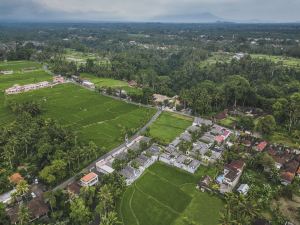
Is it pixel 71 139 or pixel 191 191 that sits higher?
pixel 71 139

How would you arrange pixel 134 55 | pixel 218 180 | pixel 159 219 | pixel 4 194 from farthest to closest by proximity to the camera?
1. pixel 134 55
2. pixel 218 180
3. pixel 4 194
4. pixel 159 219

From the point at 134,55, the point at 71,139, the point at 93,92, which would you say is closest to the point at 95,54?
the point at 134,55

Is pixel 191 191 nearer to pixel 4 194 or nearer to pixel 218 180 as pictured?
pixel 218 180

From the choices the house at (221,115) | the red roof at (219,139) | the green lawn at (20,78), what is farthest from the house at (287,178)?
the green lawn at (20,78)

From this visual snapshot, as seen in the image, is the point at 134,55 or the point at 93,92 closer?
the point at 93,92

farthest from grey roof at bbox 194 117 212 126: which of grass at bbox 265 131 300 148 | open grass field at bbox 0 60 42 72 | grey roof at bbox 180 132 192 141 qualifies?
open grass field at bbox 0 60 42 72

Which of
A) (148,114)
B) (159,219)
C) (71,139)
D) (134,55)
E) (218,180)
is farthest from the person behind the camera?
(134,55)

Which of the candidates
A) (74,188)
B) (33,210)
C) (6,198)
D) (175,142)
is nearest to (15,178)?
(6,198)
